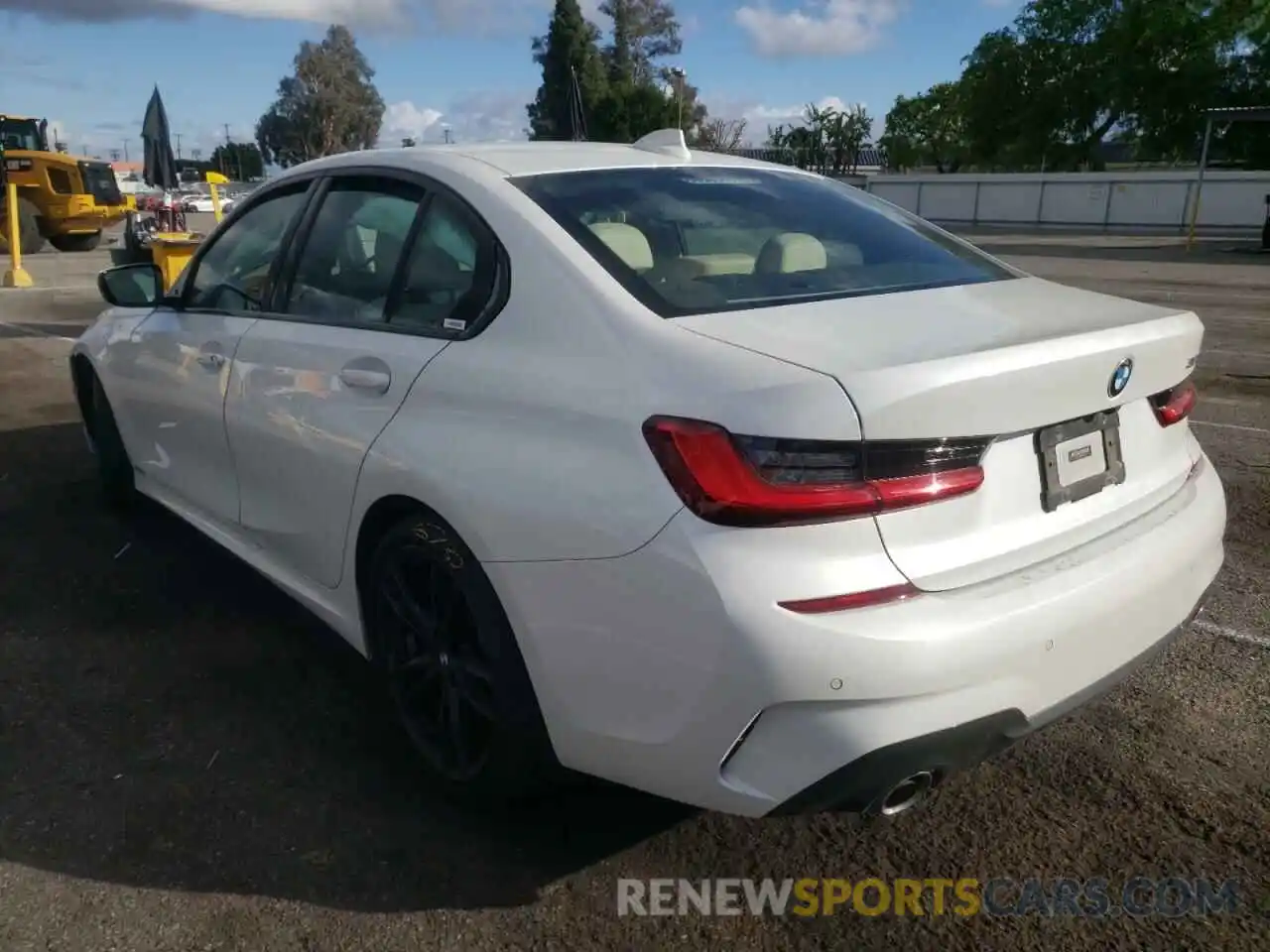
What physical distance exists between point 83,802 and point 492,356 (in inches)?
63.6

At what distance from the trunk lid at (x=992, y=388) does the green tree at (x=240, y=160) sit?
101 m

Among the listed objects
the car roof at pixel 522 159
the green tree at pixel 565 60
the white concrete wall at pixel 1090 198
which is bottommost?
the white concrete wall at pixel 1090 198

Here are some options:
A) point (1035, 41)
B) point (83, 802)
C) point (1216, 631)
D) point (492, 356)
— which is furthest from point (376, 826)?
point (1035, 41)

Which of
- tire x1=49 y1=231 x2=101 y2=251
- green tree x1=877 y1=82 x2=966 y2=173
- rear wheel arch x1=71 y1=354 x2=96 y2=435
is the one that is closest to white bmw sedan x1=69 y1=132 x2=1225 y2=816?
rear wheel arch x1=71 y1=354 x2=96 y2=435

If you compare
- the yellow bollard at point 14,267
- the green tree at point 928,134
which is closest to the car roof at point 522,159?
the yellow bollard at point 14,267

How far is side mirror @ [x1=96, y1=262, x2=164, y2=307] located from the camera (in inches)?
168

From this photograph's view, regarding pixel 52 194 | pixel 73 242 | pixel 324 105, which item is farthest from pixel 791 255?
pixel 324 105

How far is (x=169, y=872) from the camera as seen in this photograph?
8.34 ft

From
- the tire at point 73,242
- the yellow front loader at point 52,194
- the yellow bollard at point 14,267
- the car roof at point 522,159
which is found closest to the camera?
the car roof at point 522,159

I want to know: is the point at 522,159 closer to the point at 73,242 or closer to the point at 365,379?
the point at 365,379

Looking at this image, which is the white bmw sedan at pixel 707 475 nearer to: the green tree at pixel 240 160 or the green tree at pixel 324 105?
the green tree at pixel 324 105

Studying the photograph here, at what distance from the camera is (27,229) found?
23047 millimetres

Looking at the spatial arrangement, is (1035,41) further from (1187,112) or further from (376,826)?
(376,826)

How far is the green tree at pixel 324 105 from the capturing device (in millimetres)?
86875
